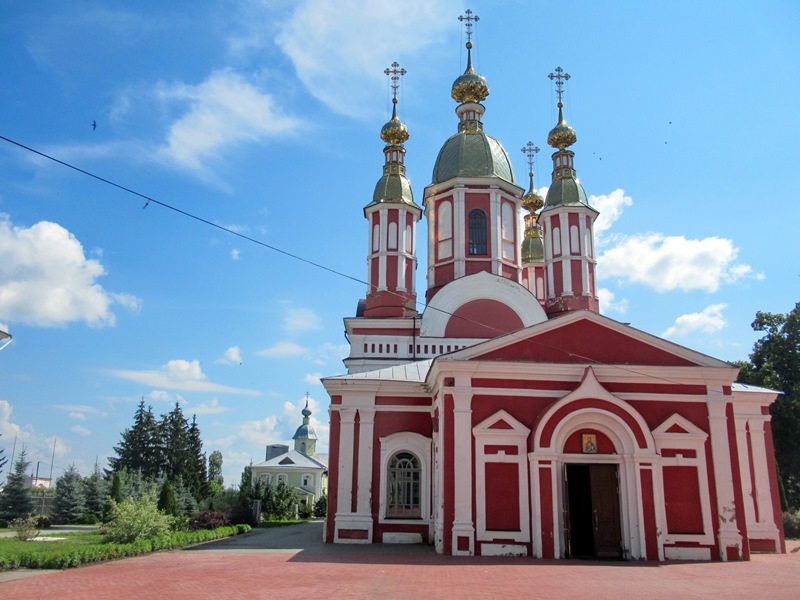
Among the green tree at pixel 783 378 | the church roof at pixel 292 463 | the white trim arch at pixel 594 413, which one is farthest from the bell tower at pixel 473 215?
the church roof at pixel 292 463

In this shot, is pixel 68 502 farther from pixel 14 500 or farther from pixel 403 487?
pixel 403 487

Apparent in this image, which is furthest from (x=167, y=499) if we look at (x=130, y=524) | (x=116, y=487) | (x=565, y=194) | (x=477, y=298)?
(x=565, y=194)

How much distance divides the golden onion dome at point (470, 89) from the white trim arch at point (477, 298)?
847 centimetres

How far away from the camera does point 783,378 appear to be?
35.6 m

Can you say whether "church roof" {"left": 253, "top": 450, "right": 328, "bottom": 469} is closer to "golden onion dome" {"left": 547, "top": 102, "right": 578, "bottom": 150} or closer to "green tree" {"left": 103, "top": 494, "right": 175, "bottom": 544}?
"golden onion dome" {"left": 547, "top": 102, "right": 578, "bottom": 150}

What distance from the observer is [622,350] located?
16.5 m

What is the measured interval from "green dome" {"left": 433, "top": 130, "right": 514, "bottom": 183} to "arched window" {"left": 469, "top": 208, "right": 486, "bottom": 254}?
1489 mm

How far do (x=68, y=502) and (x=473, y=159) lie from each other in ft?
78.7

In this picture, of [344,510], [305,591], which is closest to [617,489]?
[344,510]

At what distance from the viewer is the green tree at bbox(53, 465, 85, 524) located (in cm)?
3188

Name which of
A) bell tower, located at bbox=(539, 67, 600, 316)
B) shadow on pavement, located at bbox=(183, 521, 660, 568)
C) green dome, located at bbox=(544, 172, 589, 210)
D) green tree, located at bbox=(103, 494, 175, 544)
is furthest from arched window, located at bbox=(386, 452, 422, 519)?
green dome, located at bbox=(544, 172, 589, 210)

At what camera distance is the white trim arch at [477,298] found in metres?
24.4

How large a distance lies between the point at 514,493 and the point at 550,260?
49.5 ft

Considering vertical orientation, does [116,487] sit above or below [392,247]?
below
